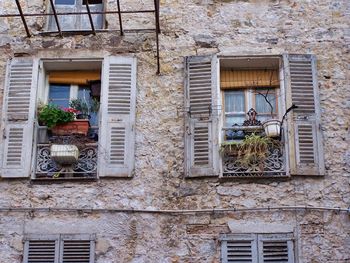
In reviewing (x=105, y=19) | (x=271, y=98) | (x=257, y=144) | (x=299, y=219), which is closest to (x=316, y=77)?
(x=271, y=98)

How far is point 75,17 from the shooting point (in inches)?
436

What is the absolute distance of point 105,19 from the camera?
10.8m

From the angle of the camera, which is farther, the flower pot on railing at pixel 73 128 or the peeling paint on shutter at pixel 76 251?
the flower pot on railing at pixel 73 128

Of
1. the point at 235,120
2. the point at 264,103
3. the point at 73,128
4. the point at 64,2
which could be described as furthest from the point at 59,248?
the point at 64,2

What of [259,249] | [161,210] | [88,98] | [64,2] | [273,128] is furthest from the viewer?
[64,2]

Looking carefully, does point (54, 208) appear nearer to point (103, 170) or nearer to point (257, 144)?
point (103, 170)

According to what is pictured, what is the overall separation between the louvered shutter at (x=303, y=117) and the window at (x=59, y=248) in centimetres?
279

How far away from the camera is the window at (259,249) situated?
30.0ft

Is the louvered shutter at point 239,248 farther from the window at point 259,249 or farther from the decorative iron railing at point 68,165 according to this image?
the decorative iron railing at point 68,165

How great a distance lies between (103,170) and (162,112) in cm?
116

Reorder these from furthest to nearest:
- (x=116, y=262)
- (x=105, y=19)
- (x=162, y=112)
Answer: (x=105, y=19)
(x=162, y=112)
(x=116, y=262)

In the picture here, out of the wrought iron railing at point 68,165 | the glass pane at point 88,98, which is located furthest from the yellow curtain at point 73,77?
the wrought iron railing at point 68,165

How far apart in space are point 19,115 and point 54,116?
506mm

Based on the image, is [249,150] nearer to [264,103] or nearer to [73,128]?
[264,103]
